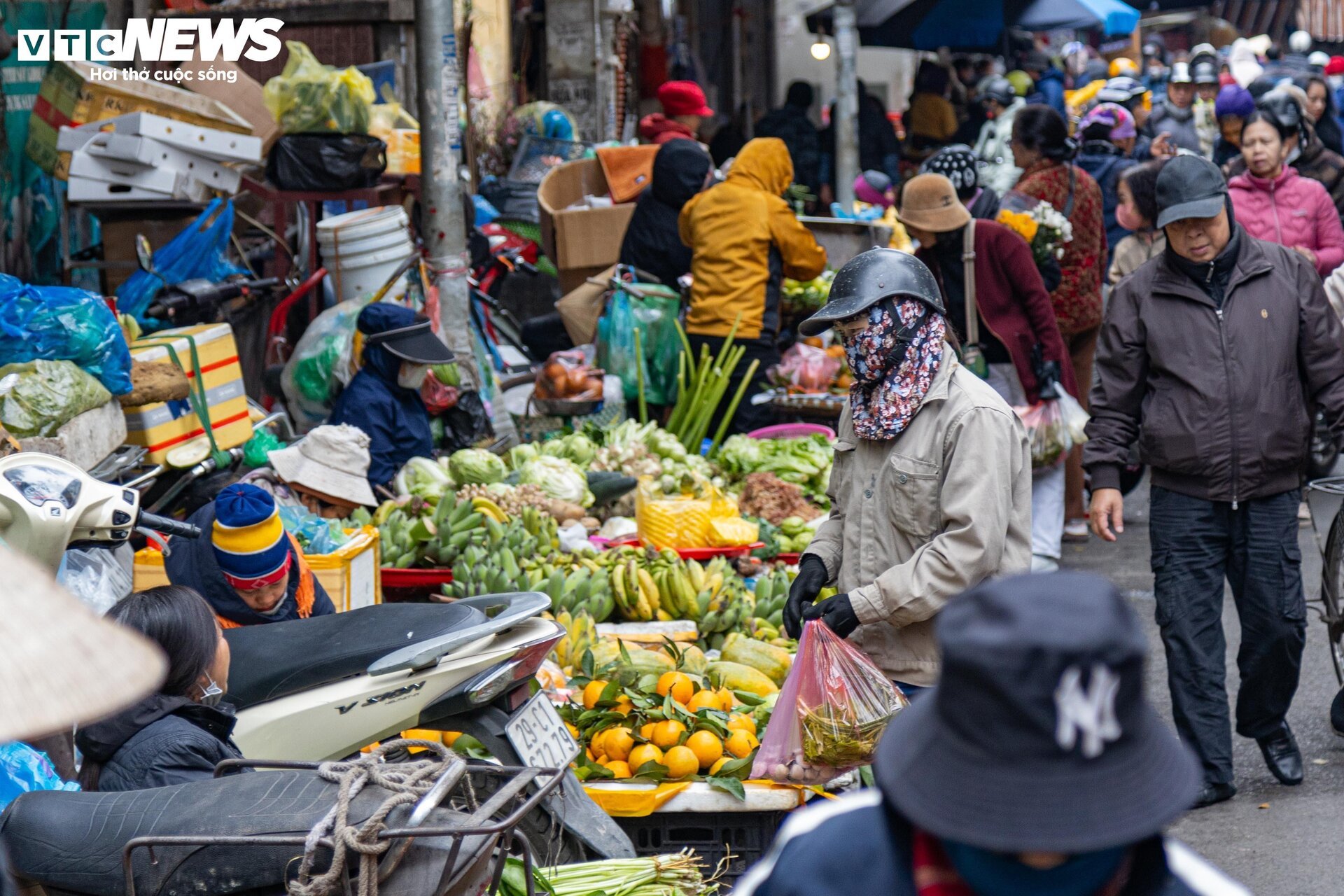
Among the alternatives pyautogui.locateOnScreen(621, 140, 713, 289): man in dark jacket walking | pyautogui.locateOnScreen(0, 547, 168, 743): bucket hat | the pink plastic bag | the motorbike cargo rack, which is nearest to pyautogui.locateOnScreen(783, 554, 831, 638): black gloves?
the motorbike cargo rack

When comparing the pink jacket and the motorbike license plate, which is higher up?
the pink jacket

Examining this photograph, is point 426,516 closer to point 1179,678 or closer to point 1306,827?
point 1179,678

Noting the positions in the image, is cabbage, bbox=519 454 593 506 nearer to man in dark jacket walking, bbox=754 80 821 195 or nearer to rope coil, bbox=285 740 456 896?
rope coil, bbox=285 740 456 896

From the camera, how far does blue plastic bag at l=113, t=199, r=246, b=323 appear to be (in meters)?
6.97

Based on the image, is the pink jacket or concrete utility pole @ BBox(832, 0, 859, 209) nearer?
the pink jacket

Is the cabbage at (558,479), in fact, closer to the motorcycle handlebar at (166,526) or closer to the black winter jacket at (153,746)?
the motorcycle handlebar at (166,526)

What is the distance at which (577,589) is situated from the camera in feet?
17.9

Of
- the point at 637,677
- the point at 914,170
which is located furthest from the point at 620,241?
the point at 914,170

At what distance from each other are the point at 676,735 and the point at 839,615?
752 millimetres

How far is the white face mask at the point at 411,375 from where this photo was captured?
261 inches

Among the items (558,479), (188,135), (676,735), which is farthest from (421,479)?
(676,735)

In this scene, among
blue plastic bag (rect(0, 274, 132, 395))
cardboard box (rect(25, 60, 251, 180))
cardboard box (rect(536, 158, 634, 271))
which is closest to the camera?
blue plastic bag (rect(0, 274, 132, 395))

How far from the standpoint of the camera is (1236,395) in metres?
4.52

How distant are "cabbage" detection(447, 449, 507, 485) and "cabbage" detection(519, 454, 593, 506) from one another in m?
0.12
